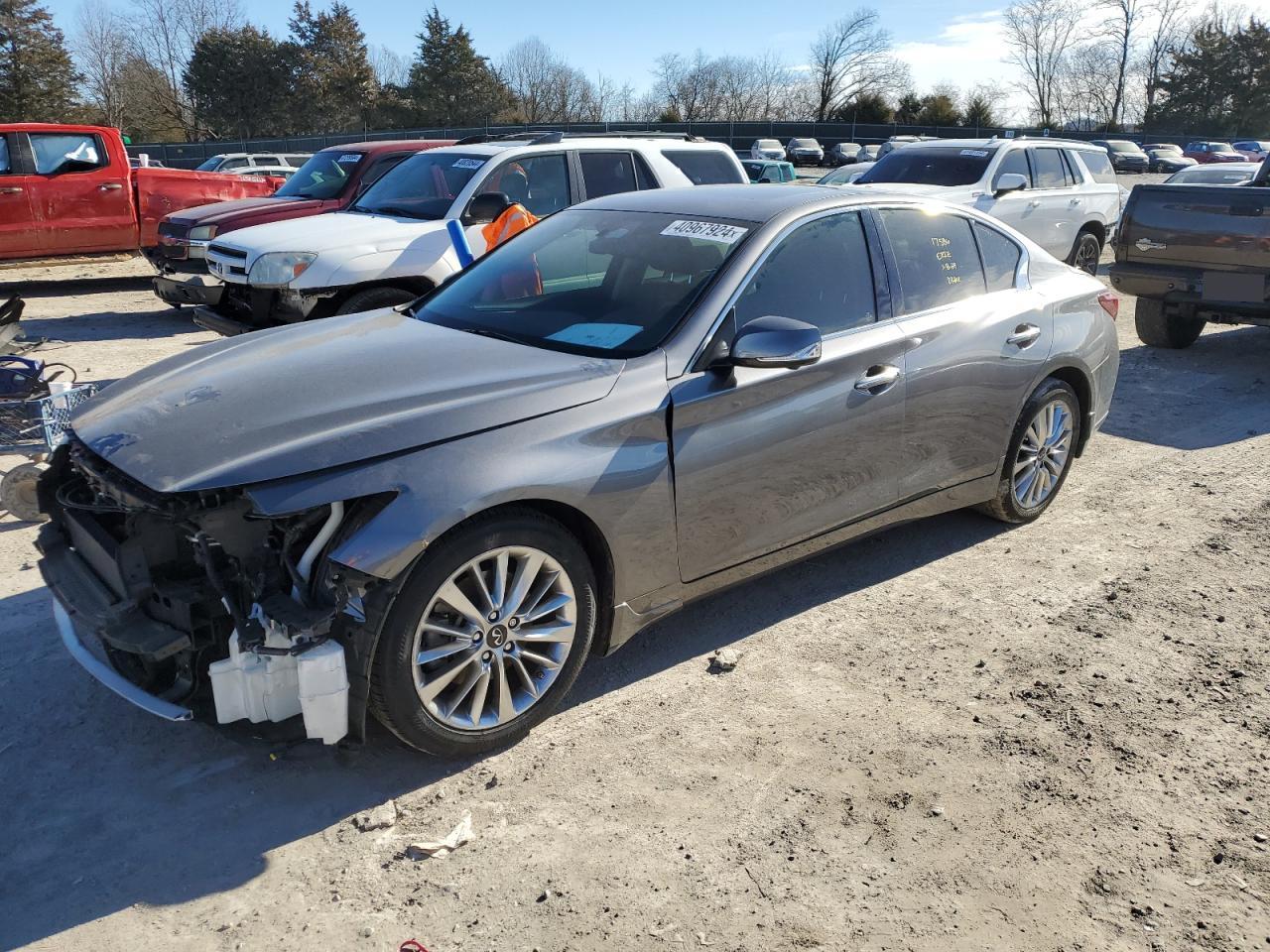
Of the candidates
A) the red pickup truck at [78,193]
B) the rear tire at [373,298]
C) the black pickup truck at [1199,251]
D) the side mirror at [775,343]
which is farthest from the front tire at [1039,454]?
the red pickup truck at [78,193]

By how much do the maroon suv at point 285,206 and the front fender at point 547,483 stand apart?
7526 mm

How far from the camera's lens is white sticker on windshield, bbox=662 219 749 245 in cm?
405

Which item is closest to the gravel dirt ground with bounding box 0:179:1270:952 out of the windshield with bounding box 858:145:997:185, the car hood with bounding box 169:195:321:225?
the car hood with bounding box 169:195:321:225

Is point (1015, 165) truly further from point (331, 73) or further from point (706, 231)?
point (331, 73)

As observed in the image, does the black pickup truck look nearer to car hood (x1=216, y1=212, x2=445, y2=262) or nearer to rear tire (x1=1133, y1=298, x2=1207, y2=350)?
rear tire (x1=1133, y1=298, x2=1207, y2=350)

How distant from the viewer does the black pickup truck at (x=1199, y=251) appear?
8.41m

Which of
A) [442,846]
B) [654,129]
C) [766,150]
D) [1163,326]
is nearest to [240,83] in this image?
[654,129]

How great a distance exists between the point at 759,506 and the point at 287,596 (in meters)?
1.73

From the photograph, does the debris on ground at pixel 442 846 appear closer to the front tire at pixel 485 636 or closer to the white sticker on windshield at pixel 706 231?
the front tire at pixel 485 636

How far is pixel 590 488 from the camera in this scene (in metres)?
3.35

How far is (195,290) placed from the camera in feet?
29.3

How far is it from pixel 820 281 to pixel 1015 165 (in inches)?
372

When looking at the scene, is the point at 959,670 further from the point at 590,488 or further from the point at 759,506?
the point at 590,488

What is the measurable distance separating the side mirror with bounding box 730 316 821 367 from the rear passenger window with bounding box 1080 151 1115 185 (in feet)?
38.0
